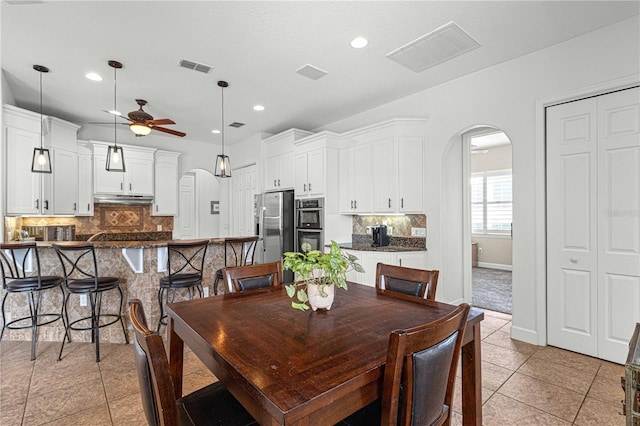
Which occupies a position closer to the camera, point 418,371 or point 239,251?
point 418,371

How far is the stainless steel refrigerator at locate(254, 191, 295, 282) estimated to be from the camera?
17.6ft

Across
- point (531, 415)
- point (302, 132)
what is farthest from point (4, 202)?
point (531, 415)

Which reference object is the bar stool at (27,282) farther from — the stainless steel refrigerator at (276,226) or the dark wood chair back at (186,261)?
the stainless steel refrigerator at (276,226)

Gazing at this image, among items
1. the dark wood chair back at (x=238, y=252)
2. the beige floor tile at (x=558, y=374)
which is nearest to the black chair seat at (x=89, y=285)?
the dark wood chair back at (x=238, y=252)

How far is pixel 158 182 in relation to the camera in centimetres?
627

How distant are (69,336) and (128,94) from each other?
9.91 ft

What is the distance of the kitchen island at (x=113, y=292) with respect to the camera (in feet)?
11.1

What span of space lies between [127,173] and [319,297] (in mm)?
5651

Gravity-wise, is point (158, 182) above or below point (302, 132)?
below

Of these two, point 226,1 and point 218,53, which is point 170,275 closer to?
point 218,53

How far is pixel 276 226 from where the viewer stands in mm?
5469

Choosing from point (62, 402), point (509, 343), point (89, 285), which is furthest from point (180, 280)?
point (509, 343)

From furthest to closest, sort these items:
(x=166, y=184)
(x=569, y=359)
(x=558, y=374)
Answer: (x=166, y=184) < (x=569, y=359) < (x=558, y=374)

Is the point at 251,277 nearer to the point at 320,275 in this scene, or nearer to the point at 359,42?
the point at 320,275
